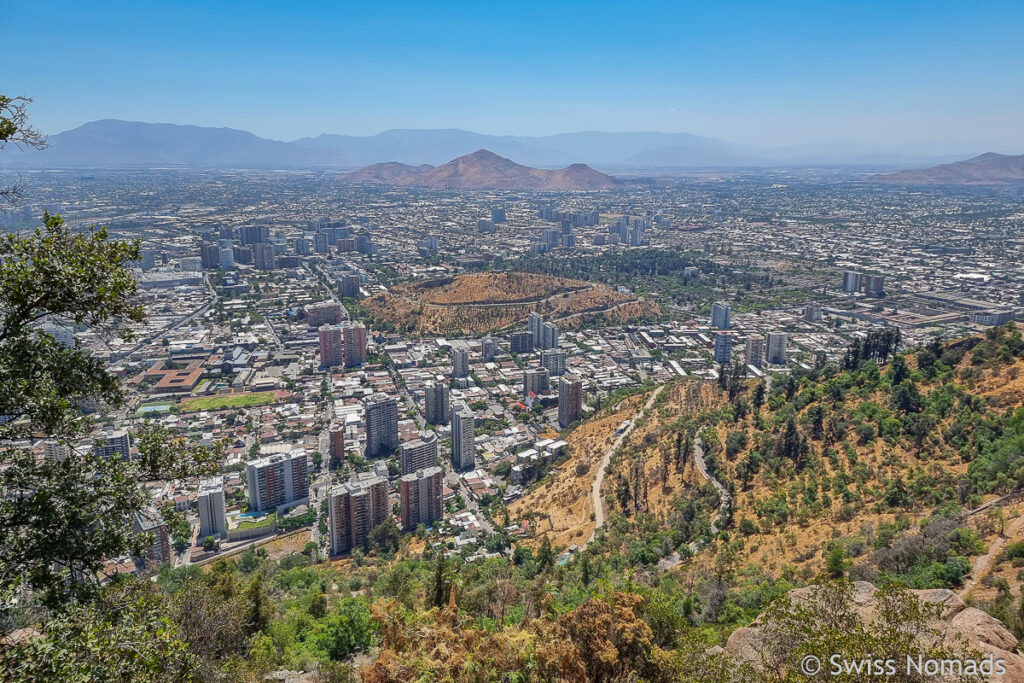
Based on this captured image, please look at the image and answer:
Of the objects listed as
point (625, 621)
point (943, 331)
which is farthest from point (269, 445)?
point (943, 331)

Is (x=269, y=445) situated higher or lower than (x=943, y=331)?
lower

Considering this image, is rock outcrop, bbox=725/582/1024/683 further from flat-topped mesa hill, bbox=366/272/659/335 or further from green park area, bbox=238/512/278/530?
flat-topped mesa hill, bbox=366/272/659/335

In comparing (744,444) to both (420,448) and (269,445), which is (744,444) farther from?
(269,445)

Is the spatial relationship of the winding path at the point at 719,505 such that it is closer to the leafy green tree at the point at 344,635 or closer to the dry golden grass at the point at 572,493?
the dry golden grass at the point at 572,493

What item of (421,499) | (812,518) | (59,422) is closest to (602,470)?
(421,499)

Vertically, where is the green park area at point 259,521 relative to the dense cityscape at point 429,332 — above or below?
below

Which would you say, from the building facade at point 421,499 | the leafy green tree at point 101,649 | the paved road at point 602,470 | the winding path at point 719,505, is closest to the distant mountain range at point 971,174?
the paved road at point 602,470

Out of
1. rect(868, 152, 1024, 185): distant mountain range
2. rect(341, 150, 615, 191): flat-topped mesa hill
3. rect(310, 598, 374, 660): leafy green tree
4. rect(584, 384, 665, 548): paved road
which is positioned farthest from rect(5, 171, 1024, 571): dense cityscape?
rect(341, 150, 615, 191): flat-topped mesa hill
